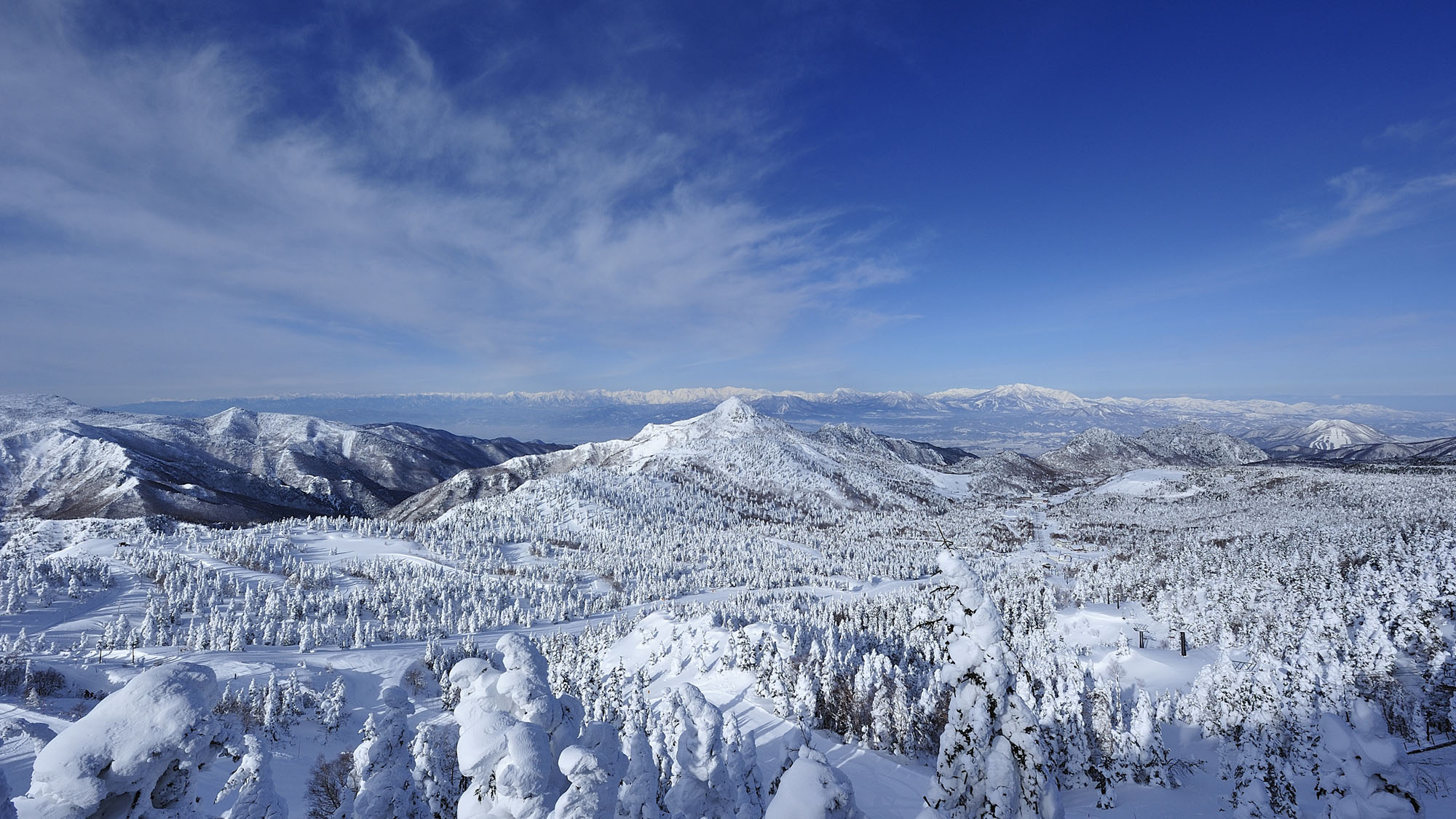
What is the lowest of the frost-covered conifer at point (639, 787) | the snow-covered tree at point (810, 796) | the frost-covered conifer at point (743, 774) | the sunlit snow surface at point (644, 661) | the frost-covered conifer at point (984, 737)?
the sunlit snow surface at point (644, 661)

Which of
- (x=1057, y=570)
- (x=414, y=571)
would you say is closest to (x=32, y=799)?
(x=1057, y=570)

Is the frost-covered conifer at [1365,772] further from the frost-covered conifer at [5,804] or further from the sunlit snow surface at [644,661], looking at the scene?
the frost-covered conifer at [5,804]

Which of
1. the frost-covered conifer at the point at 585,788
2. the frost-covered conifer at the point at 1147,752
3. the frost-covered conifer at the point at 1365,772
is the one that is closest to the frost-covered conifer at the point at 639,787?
the frost-covered conifer at the point at 585,788

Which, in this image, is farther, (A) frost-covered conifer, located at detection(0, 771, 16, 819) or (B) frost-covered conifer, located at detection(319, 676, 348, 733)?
(B) frost-covered conifer, located at detection(319, 676, 348, 733)

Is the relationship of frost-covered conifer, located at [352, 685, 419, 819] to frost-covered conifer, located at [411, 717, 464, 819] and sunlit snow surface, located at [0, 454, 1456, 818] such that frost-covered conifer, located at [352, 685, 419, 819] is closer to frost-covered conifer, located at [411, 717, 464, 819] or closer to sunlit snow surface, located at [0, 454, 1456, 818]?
frost-covered conifer, located at [411, 717, 464, 819]

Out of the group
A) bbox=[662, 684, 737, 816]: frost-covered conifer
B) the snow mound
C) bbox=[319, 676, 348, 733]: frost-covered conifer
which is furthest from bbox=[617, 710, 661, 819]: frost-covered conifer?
bbox=[319, 676, 348, 733]: frost-covered conifer

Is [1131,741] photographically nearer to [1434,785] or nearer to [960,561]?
[1434,785]

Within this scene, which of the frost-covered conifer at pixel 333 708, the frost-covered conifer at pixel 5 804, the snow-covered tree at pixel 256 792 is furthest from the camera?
the frost-covered conifer at pixel 333 708

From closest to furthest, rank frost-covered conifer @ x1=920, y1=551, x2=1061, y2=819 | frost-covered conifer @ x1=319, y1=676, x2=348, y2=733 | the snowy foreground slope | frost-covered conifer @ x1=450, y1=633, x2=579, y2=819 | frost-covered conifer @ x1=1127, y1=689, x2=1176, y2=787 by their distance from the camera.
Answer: frost-covered conifer @ x1=920, y1=551, x2=1061, y2=819, the snowy foreground slope, frost-covered conifer @ x1=450, y1=633, x2=579, y2=819, frost-covered conifer @ x1=1127, y1=689, x2=1176, y2=787, frost-covered conifer @ x1=319, y1=676, x2=348, y2=733
